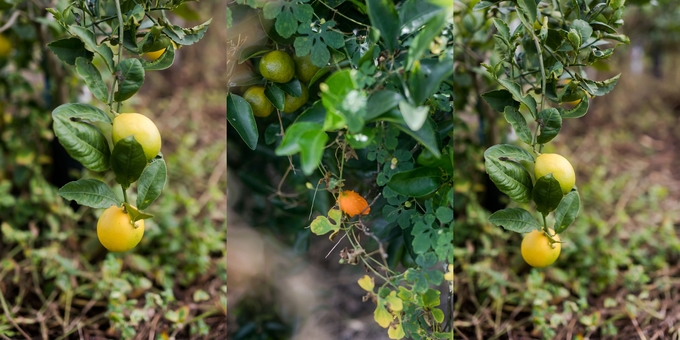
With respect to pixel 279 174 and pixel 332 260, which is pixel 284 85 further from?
pixel 332 260

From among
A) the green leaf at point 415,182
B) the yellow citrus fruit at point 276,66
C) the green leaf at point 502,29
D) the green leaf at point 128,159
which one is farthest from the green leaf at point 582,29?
the green leaf at point 128,159

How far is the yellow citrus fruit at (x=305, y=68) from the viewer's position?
70 centimetres

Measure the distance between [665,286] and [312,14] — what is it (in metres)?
1.14

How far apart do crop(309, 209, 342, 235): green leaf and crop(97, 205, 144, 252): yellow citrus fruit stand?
0.24 m

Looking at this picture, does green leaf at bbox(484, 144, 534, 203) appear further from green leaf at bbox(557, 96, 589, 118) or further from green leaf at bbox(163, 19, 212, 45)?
green leaf at bbox(163, 19, 212, 45)

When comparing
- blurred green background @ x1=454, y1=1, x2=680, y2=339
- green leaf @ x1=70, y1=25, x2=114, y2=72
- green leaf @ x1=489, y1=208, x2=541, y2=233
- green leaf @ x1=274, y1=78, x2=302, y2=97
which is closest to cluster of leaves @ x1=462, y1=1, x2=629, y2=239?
green leaf @ x1=489, y1=208, x2=541, y2=233

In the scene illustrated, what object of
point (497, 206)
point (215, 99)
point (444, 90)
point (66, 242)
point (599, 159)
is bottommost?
point (599, 159)

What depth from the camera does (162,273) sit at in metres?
1.30

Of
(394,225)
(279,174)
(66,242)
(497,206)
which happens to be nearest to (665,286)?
(497,206)

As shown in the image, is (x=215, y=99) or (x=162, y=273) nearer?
(x=162, y=273)

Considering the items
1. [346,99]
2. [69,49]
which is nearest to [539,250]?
[346,99]

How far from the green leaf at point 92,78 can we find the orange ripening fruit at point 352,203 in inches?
13.1

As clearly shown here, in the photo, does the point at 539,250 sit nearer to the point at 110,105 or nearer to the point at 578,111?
the point at 578,111

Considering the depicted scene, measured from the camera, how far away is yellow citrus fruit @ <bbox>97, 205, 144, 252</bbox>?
0.65m
